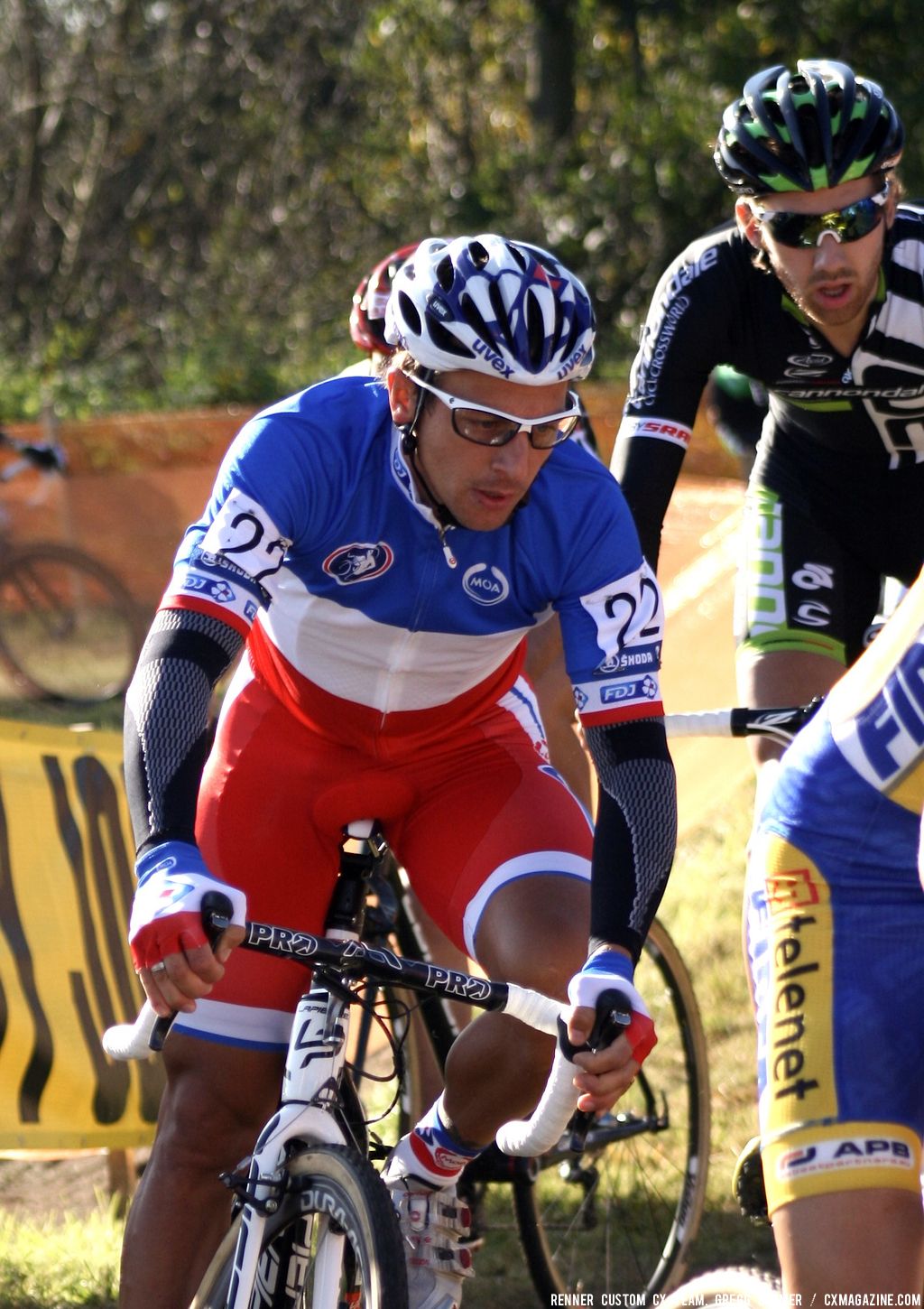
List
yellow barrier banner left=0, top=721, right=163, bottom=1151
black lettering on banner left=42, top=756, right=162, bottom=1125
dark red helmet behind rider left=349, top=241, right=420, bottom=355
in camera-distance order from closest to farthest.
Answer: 1. dark red helmet behind rider left=349, top=241, right=420, bottom=355
2. yellow barrier banner left=0, top=721, right=163, bottom=1151
3. black lettering on banner left=42, top=756, right=162, bottom=1125

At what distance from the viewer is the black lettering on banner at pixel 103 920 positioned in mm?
4984

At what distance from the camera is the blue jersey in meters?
3.08

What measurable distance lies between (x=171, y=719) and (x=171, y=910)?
421 mm

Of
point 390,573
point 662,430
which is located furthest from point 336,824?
point 662,430

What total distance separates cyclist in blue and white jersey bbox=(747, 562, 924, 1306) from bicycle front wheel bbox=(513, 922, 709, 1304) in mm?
1782

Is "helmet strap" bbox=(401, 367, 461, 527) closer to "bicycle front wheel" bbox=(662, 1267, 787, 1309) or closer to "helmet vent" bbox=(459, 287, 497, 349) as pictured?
"helmet vent" bbox=(459, 287, 497, 349)

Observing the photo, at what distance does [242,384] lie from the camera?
46.5 feet

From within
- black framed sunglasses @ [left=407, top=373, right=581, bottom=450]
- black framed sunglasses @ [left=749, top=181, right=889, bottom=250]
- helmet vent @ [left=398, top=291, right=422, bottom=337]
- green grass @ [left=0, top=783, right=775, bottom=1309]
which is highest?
black framed sunglasses @ [left=749, top=181, right=889, bottom=250]

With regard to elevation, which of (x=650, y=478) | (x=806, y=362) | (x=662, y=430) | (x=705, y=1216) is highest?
(x=806, y=362)

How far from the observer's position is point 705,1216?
15.2ft

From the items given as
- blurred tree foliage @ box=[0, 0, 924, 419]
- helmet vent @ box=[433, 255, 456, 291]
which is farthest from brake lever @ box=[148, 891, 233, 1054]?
blurred tree foliage @ box=[0, 0, 924, 419]

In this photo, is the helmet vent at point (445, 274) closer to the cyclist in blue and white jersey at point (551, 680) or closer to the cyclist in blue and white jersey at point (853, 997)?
the cyclist in blue and white jersey at point (853, 997)

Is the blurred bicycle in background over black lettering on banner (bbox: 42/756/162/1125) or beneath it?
over

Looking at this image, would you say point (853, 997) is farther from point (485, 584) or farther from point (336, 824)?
point (336, 824)
